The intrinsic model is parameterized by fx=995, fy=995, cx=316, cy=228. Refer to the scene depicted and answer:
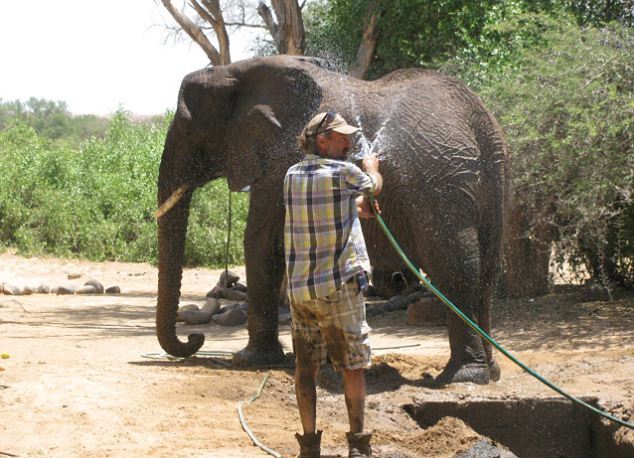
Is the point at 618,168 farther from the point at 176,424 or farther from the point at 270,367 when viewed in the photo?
the point at 176,424

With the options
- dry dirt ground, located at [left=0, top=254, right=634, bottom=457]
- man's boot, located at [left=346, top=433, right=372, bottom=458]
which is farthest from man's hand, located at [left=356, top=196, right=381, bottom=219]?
dry dirt ground, located at [left=0, top=254, right=634, bottom=457]

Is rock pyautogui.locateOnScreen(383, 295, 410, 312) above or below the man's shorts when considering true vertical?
below

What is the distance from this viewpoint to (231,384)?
7988 mm

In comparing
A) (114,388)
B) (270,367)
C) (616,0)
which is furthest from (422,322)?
(616,0)

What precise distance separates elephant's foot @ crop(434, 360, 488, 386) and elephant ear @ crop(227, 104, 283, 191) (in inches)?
93.6

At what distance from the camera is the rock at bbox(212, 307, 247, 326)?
41.0ft

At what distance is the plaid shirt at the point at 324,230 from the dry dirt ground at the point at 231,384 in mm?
1186

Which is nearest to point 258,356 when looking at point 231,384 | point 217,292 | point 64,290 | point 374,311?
point 231,384

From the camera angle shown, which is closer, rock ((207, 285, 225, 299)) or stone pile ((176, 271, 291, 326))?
stone pile ((176, 271, 291, 326))

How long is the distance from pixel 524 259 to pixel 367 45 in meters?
4.75

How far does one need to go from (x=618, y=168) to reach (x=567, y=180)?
675 mm

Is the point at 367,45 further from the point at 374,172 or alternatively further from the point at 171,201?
the point at 374,172

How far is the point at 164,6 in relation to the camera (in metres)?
16.0

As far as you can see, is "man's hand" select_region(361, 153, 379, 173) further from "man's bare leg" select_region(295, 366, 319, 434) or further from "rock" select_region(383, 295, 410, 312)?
"rock" select_region(383, 295, 410, 312)
